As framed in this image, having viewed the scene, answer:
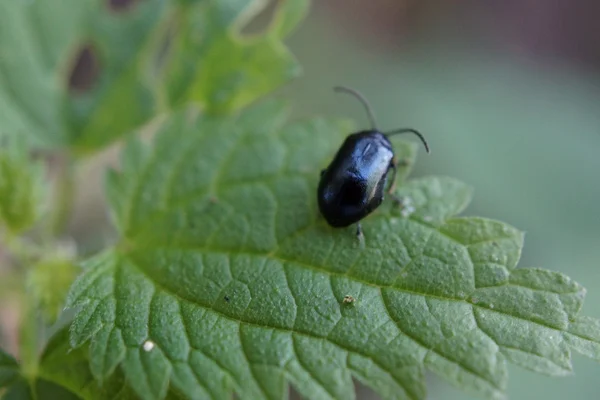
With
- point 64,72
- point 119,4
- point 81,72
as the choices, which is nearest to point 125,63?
point 64,72

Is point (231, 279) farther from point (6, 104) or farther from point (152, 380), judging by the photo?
point (6, 104)

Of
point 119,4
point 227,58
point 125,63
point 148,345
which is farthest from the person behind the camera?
point 119,4

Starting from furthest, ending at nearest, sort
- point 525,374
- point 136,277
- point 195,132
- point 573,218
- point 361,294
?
point 573,218 → point 525,374 → point 195,132 → point 136,277 → point 361,294

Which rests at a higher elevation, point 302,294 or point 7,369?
point 302,294

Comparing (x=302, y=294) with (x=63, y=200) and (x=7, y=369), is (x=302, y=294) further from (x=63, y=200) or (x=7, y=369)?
(x=63, y=200)

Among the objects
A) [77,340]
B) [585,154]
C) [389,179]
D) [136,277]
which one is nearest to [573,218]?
[585,154]

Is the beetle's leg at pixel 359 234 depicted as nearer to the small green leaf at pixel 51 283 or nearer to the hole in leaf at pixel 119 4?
the small green leaf at pixel 51 283

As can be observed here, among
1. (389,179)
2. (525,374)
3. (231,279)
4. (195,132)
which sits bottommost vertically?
(525,374)

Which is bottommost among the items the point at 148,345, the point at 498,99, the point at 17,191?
the point at 17,191
